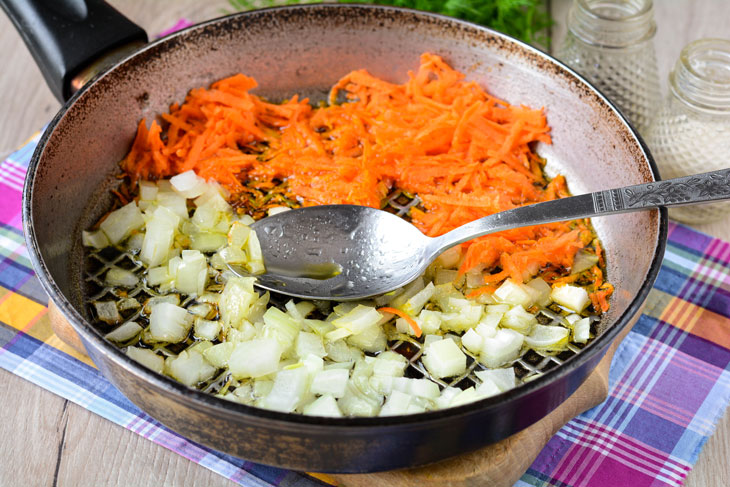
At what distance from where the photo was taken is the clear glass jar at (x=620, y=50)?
2029 mm

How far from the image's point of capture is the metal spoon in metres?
1.41

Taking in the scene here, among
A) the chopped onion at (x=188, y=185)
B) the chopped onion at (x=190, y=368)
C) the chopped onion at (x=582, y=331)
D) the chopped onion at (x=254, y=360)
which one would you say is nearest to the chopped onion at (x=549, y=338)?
the chopped onion at (x=582, y=331)

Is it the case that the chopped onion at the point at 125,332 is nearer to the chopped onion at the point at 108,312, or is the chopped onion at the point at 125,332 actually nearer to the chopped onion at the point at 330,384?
the chopped onion at the point at 108,312

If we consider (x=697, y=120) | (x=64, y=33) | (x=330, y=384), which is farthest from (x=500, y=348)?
(x=64, y=33)

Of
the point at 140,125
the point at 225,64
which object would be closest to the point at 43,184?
the point at 140,125

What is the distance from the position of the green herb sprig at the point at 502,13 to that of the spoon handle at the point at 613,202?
→ 3.78ft

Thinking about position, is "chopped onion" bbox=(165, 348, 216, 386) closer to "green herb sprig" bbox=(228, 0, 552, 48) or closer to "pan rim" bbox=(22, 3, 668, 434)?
"pan rim" bbox=(22, 3, 668, 434)

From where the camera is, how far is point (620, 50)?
80.9 inches

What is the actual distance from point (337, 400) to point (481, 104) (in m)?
0.95

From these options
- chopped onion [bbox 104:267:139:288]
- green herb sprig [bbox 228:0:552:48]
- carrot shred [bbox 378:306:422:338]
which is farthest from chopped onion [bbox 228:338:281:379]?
green herb sprig [bbox 228:0:552:48]

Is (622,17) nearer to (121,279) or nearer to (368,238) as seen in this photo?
(368,238)

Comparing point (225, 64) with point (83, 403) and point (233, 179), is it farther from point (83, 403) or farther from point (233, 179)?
point (83, 403)

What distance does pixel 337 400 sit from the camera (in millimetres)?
1317

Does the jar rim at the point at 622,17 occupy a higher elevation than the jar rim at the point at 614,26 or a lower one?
higher
